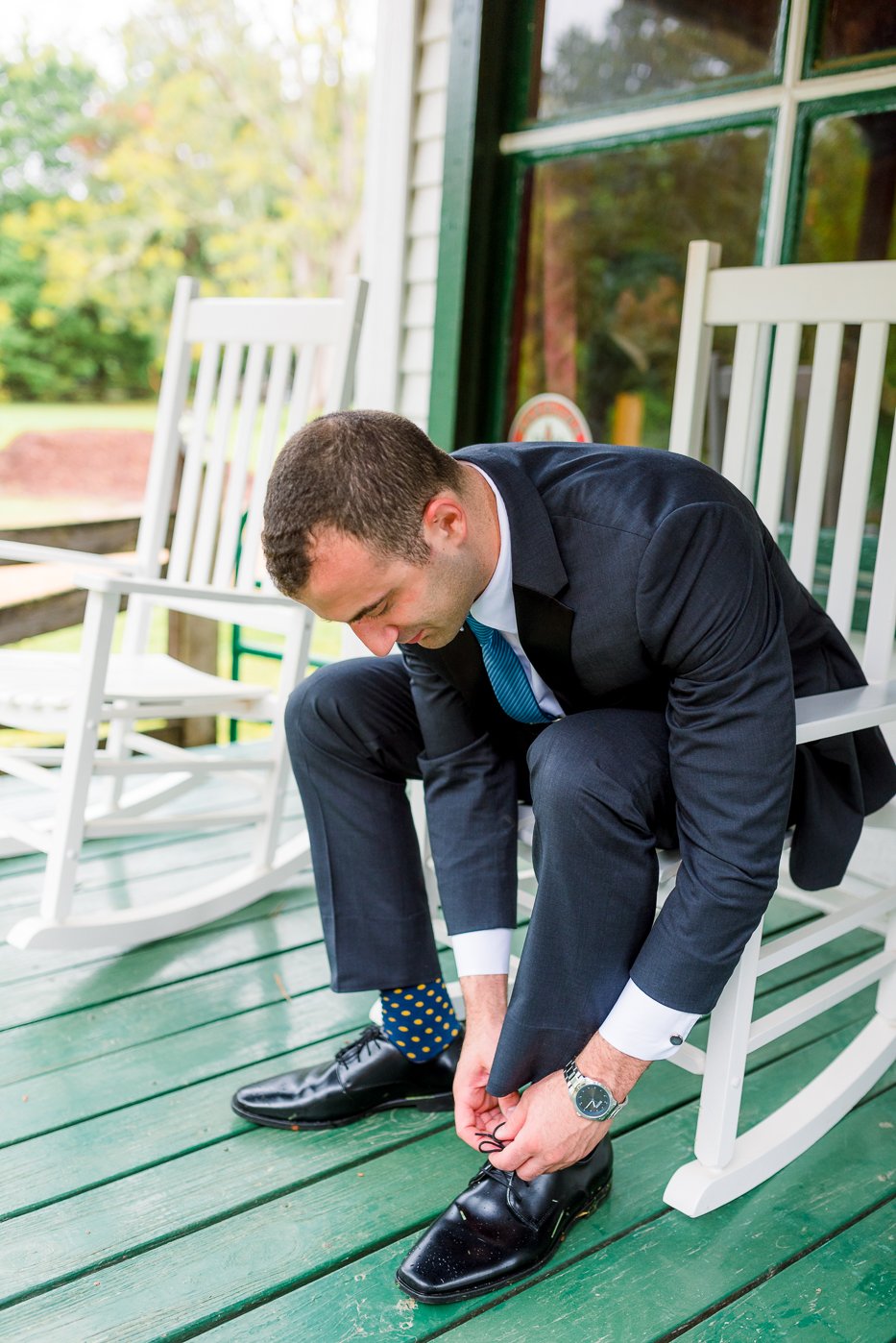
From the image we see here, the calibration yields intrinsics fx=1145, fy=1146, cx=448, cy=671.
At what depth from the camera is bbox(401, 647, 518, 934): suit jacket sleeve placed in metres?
1.33

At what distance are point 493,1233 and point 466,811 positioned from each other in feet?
1.48

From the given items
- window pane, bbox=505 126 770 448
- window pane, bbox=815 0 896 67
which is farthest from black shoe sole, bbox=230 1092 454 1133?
window pane, bbox=815 0 896 67

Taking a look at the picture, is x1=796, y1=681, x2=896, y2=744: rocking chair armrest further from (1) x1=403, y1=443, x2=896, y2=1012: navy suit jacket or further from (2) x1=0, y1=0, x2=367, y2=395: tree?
(2) x1=0, y1=0, x2=367, y2=395: tree

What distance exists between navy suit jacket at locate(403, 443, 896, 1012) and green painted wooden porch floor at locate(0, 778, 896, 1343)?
31 cm

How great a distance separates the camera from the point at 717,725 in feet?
3.59

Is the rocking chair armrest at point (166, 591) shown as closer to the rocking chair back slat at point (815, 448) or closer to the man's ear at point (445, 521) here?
the man's ear at point (445, 521)

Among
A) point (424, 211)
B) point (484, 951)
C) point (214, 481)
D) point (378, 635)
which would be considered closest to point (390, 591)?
point (378, 635)

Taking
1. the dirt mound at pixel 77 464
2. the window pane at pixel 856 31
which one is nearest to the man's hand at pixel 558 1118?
the window pane at pixel 856 31

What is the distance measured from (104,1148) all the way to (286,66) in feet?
36.5

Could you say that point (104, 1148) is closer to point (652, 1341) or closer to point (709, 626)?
point (652, 1341)

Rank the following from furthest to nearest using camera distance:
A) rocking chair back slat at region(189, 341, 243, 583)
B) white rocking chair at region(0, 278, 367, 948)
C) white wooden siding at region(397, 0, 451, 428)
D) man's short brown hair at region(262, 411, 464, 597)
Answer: white wooden siding at region(397, 0, 451, 428) → rocking chair back slat at region(189, 341, 243, 583) → white rocking chair at region(0, 278, 367, 948) → man's short brown hair at region(262, 411, 464, 597)

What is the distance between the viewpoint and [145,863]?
2.26 meters

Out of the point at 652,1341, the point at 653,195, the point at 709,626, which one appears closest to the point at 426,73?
the point at 653,195

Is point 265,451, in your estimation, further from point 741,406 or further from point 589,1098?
point 589,1098
